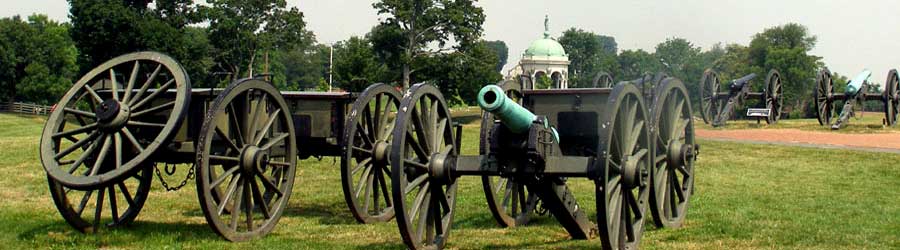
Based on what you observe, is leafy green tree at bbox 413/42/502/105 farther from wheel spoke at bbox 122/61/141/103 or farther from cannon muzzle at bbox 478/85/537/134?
cannon muzzle at bbox 478/85/537/134

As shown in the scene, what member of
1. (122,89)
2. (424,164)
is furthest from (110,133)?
(424,164)

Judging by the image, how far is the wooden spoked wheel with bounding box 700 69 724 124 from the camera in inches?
1350

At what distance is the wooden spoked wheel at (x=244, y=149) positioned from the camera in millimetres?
9281

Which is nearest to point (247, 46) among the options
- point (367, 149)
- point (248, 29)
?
point (248, 29)

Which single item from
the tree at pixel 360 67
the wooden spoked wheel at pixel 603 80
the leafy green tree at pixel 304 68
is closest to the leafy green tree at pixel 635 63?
the leafy green tree at pixel 304 68

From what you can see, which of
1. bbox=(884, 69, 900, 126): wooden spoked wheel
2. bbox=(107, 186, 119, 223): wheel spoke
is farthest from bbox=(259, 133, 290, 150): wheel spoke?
bbox=(884, 69, 900, 126): wooden spoked wheel

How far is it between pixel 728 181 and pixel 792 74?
203 feet

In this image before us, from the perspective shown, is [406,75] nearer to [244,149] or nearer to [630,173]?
[244,149]

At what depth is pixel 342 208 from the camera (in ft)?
45.2

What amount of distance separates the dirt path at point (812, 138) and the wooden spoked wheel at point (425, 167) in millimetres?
17629

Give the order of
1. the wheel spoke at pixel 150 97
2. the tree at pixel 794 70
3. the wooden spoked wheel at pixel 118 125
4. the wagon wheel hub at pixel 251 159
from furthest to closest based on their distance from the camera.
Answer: the tree at pixel 794 70
the wagon wheel hub at pixel 251 159
the wheel spoke at pixel 150 97
the wooden spoked wheel at pixel 118 125

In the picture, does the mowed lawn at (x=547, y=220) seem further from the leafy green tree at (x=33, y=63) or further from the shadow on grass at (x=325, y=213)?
the leafy green tree at (x=33, y=63)

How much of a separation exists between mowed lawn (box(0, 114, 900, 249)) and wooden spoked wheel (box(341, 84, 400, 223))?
0.33 meters

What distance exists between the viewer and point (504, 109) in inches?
309
